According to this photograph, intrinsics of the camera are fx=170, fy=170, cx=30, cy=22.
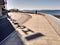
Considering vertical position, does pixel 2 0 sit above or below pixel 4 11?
above

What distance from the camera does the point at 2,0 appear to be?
29297 millimetres

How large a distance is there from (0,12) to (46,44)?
22.9 m

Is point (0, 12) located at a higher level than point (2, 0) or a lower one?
lower

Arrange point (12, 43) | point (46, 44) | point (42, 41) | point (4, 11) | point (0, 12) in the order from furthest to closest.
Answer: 1. point (4, 11)
2. point (0, 12)
3. point (12, 43)
4. point (42, 41)
5. point (46, 44)

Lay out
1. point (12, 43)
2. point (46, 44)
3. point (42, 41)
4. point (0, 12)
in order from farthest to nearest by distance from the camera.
Answer: point (0, 12), point (12, 43), point (42, 41), point (46, 44)

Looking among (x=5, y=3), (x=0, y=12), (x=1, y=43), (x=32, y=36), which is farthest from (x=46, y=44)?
(x=5, y=3)

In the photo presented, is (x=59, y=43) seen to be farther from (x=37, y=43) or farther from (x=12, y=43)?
(x=12, y=43)

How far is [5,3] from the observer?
30.8 m

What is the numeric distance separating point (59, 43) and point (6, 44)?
84.0 inches

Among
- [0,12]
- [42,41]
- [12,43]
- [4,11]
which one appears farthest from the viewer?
[4,11]

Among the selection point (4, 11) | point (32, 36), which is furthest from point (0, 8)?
point (32, 36)

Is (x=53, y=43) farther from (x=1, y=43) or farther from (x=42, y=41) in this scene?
(x=1, y=43)

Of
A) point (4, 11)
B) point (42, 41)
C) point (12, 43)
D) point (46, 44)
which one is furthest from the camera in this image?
point (4, 11)

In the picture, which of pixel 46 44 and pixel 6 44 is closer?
pixel 46 44
